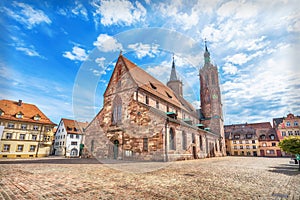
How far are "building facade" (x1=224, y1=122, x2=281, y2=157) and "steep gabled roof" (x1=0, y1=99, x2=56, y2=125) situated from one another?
4927 cm

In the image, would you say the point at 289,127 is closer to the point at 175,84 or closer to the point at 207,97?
the point at 207,97

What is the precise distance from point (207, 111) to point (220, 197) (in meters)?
38.7

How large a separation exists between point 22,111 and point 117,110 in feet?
66.9

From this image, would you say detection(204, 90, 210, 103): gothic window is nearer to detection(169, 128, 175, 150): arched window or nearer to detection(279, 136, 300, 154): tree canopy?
detection(169, 128, 175, 150): arched window

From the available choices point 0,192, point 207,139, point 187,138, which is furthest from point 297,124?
point 0,192

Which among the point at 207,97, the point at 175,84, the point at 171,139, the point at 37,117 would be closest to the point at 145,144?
the point at 171,139

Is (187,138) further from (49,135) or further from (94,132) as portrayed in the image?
(49,135)

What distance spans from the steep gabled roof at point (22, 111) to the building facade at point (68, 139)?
1029 centimetres

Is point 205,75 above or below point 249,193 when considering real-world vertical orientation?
above

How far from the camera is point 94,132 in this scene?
21953 millimetres

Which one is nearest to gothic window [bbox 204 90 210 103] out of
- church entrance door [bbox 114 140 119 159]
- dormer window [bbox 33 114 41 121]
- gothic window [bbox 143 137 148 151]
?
gothic window [bbox 143 137 148 151]

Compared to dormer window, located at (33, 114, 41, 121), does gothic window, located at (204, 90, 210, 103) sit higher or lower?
higher

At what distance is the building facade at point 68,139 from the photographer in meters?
39.8

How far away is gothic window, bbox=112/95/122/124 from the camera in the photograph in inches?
806
